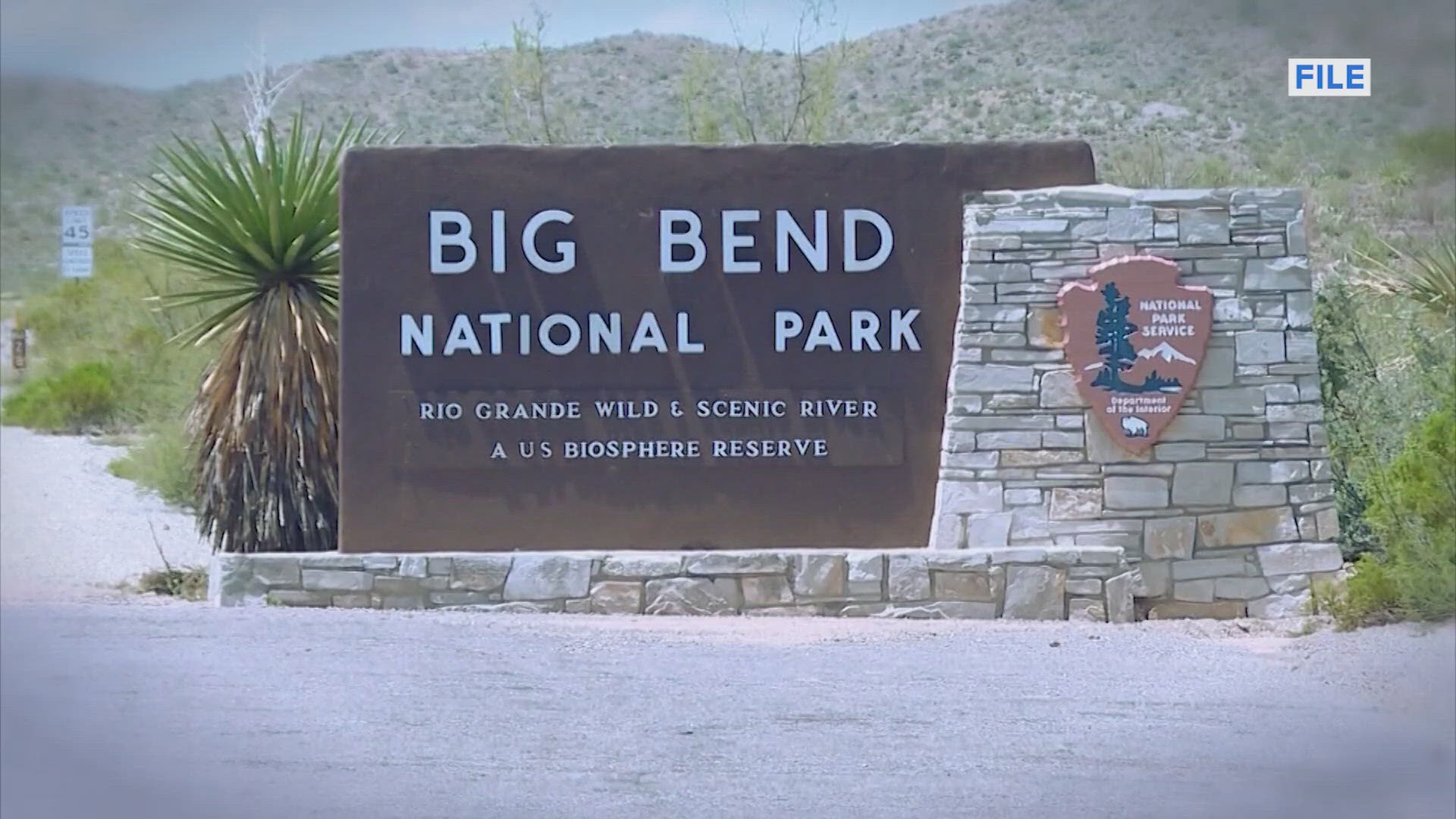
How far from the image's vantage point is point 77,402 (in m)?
23.9

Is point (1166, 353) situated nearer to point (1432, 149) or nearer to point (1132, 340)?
point (1132, 340)

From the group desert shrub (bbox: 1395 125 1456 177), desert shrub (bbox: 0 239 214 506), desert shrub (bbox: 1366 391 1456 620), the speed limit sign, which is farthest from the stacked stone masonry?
the speed limit sign

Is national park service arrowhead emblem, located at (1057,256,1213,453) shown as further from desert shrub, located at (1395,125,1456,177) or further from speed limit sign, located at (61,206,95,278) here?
speed limit sign, located at (61,206,95,278)

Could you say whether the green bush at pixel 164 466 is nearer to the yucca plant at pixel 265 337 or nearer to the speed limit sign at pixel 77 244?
the yucca plant at pixel 265 337

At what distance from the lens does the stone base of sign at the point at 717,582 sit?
1161cm

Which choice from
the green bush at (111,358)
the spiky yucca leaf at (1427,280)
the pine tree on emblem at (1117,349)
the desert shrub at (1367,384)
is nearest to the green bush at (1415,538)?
the desert shrub at (1367,384)

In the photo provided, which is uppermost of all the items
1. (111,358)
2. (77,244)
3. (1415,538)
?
(77,244)

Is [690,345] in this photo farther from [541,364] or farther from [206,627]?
[206,627]

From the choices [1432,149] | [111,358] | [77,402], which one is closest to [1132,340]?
[1432,149]

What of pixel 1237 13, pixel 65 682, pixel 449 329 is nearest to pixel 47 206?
pixel 449 329

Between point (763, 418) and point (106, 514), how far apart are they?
29.5 ft

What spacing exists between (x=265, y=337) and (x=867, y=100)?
2549cm

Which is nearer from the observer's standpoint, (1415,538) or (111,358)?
(1415,538)

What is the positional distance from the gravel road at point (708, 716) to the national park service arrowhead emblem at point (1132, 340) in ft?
5.25
